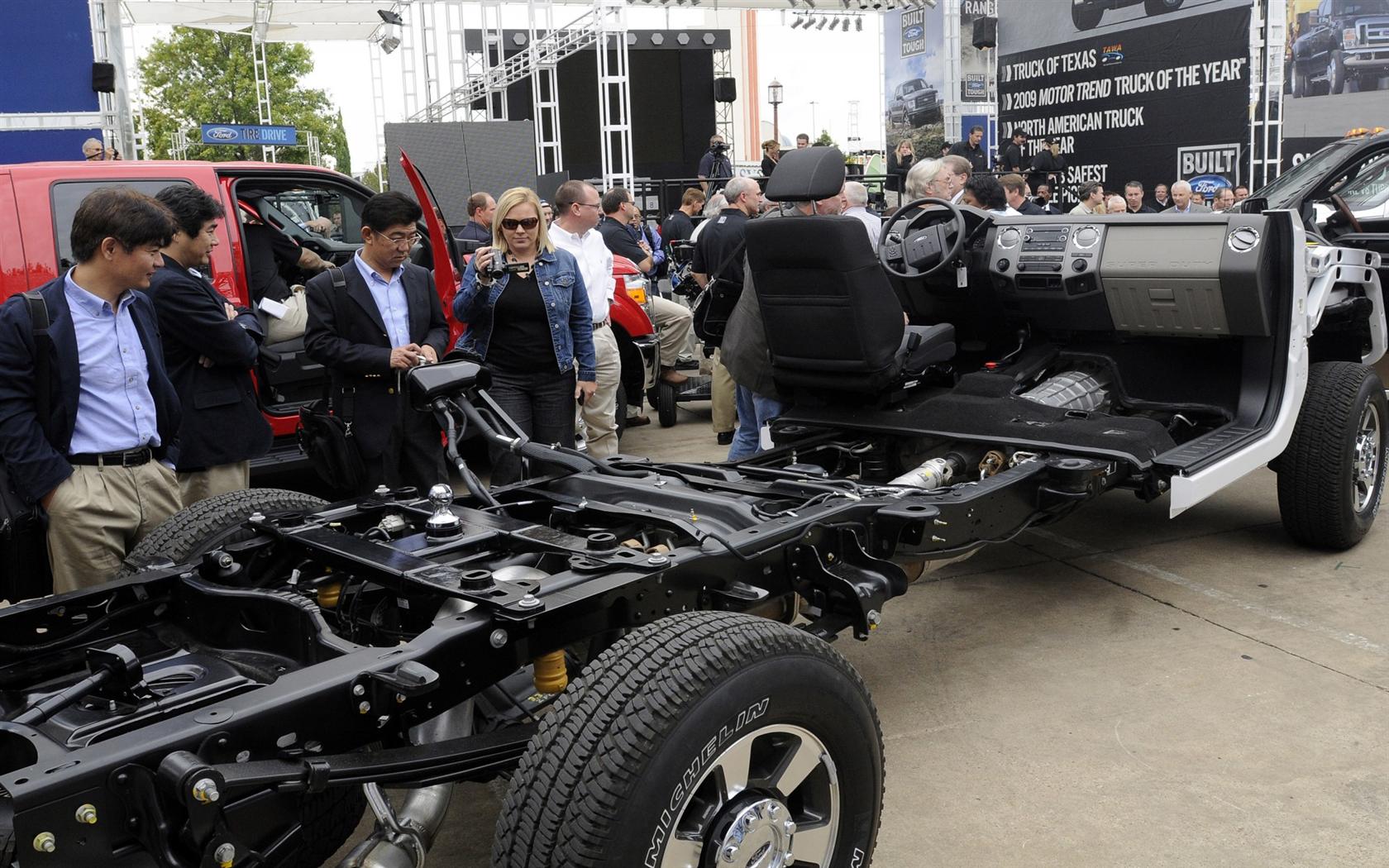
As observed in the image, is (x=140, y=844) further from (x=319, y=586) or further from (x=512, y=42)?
(x=512, y=42)

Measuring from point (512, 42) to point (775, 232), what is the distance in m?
22.9

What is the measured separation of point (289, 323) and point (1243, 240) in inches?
178

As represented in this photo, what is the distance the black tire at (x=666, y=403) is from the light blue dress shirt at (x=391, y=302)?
4.00 meters

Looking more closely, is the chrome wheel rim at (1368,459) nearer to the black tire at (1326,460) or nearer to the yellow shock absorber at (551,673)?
the black tire at (1326,460)

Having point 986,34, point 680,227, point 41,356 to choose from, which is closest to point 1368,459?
point 41,356

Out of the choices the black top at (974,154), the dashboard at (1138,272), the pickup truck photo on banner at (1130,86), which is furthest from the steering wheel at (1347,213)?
the black top at (974,154)

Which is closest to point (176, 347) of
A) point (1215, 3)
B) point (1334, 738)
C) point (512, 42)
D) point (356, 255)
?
point (356, 255)

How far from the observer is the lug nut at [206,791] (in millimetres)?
1935

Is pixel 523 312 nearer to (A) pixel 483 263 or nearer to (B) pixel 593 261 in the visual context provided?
(A) pixel 483 263

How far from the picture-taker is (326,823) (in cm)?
277

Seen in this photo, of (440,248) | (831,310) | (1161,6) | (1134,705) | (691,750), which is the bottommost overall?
(1134,705)

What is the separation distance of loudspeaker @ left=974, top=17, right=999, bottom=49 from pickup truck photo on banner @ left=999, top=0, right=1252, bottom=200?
2548mm

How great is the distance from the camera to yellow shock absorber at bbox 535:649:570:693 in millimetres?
2742

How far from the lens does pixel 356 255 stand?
16.7 ft
